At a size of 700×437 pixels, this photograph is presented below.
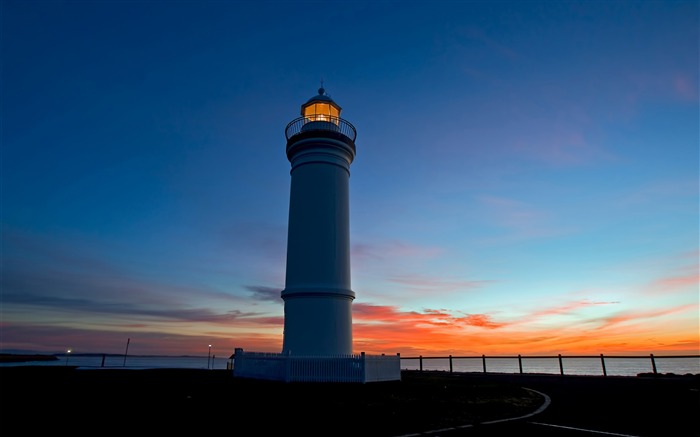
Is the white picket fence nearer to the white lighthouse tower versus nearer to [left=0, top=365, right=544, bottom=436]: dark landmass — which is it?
the white lighthouse tower

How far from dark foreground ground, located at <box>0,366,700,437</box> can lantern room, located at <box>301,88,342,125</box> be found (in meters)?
13.0

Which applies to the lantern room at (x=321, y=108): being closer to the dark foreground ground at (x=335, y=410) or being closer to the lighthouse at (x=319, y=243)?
the lighthouse at (x=319, y=243)

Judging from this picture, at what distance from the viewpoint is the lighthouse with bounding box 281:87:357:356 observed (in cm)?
1736

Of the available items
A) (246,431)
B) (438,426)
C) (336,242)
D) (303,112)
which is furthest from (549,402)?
(303,112)

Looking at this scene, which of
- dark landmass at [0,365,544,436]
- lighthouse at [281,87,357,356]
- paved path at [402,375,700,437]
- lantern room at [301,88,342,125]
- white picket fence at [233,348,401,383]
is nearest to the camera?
paved path at [402,375,700,437]

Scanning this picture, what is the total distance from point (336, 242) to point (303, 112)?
7730mm

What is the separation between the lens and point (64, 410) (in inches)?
355

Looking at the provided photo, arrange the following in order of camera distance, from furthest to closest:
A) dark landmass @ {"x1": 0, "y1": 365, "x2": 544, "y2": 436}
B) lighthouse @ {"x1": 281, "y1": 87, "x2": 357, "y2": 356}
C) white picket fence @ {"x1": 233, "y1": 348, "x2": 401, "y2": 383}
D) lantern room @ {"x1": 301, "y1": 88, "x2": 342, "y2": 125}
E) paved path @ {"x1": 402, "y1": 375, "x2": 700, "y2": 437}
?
1. lantern room @ {"x1": 301, "y1": 88, "x2": 342, "y2": 125}
2. lighthouse @ {"x1": 281, "y1": 87, "x2": 357, "y2": 356}
3. white picket fence @ {"x1": 233, "y1": 348, "x2": 401, "y2": 383}
4. dark landmass @ {"x1": 0, "y1": 365, "x2": 544, "y2": 436}
5. paved path @ {"x1": 402, "y1": 375, "x2": 700, "y2": 437}

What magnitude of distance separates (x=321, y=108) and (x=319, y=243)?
7.43 meters

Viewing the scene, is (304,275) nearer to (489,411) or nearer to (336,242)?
(336,242)

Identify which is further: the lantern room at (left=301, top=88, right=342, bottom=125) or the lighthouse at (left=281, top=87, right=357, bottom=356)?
the lantern room at (left=301, top=88, right=342, bottom=125)

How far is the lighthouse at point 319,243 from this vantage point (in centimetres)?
1736

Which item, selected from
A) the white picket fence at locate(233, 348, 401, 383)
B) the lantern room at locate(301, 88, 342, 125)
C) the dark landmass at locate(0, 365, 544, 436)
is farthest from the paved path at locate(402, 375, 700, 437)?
the lantern room at locate(301, 88, 342, 125)

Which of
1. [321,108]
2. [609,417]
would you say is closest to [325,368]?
[609,417]
